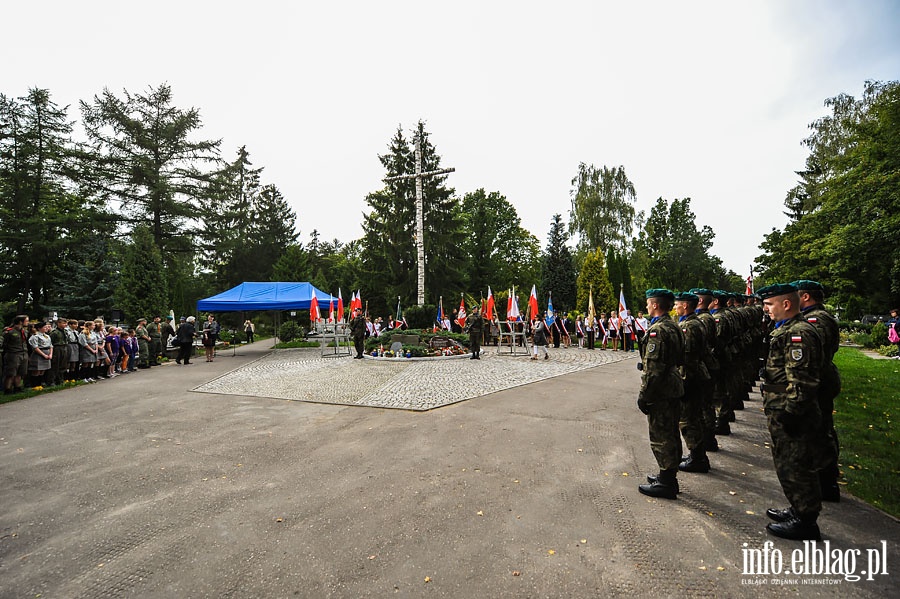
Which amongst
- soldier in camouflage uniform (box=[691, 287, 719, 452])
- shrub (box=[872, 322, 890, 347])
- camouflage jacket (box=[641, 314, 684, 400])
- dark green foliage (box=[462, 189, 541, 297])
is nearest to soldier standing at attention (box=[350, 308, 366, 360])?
soldier in camouflage uniform (box=[691, 287, 719, 452])

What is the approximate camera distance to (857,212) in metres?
18.1

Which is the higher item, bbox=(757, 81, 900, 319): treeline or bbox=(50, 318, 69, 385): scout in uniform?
bbox=(757, 81, 900, 319): treeline

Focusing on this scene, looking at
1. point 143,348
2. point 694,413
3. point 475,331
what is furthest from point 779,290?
point 143,348

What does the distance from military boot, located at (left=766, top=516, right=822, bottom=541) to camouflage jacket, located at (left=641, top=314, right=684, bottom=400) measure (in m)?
1.26

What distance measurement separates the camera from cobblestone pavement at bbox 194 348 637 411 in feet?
31.6

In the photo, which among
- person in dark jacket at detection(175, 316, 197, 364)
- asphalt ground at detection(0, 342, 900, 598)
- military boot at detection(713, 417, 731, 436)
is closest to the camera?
asphalt ground at detection(0, 342, 900, 598)

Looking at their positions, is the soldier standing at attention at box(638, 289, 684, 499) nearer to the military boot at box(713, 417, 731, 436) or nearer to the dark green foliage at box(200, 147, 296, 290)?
the military boot at box(713, 417, 731, 436)

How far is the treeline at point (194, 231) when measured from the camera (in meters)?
30.0

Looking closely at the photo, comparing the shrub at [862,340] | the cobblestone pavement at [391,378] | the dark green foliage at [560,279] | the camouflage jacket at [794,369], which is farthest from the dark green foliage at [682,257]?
the camouflage jacket at [794,369]

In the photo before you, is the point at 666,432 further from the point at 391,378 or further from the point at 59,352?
the point at 59,352

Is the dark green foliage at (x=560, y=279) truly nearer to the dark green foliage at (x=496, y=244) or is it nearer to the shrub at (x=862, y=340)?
the dark green foliage at (x=496, y=244)

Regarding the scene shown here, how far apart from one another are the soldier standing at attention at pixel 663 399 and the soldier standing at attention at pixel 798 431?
0.76m

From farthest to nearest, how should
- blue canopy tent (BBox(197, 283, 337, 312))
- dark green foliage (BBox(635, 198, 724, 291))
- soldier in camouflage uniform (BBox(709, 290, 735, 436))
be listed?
dark green foliage (BBox(635, 198, 724, 291))
blue canopy tent (BBox(197, 283, 337, 312))
soldier in camouflage uniform (BBox(709, 290, 735, 436))

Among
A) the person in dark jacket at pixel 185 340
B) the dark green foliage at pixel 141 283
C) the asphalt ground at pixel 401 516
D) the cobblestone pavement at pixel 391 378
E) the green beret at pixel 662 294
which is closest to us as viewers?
the asphalt ground at pixel 401 516
